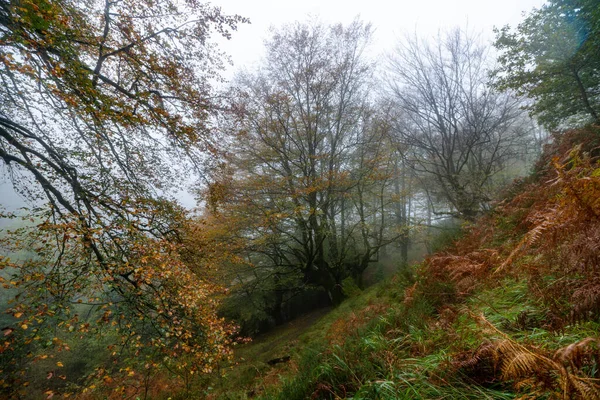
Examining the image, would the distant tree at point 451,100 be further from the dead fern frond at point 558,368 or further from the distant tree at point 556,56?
the dead fern frond at point 558,368

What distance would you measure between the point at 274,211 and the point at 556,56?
333 inches

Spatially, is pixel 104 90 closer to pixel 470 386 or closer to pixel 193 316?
pixel 193 316

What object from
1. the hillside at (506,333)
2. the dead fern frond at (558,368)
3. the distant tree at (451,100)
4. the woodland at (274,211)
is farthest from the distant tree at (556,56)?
the dead fern frond at (558,368)

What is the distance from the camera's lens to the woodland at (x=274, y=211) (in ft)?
6.68

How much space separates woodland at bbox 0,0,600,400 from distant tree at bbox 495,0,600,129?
5cm

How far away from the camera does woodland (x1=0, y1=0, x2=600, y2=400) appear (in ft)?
6.68

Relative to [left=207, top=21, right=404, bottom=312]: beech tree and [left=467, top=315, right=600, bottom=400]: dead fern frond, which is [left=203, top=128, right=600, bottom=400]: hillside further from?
[left=207, top=21, right=404, bottom=312]: beech tree

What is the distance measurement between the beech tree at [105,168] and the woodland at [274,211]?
43 mm

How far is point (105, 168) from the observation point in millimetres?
4348

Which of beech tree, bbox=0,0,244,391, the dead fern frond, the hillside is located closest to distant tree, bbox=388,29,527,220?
the hillside

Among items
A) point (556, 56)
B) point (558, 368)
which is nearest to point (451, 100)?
point (556, 56)

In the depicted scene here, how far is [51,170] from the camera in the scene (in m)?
3.93

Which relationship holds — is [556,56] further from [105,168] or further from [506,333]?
[105,168]

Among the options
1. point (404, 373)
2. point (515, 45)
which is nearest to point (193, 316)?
point (404, 373)
